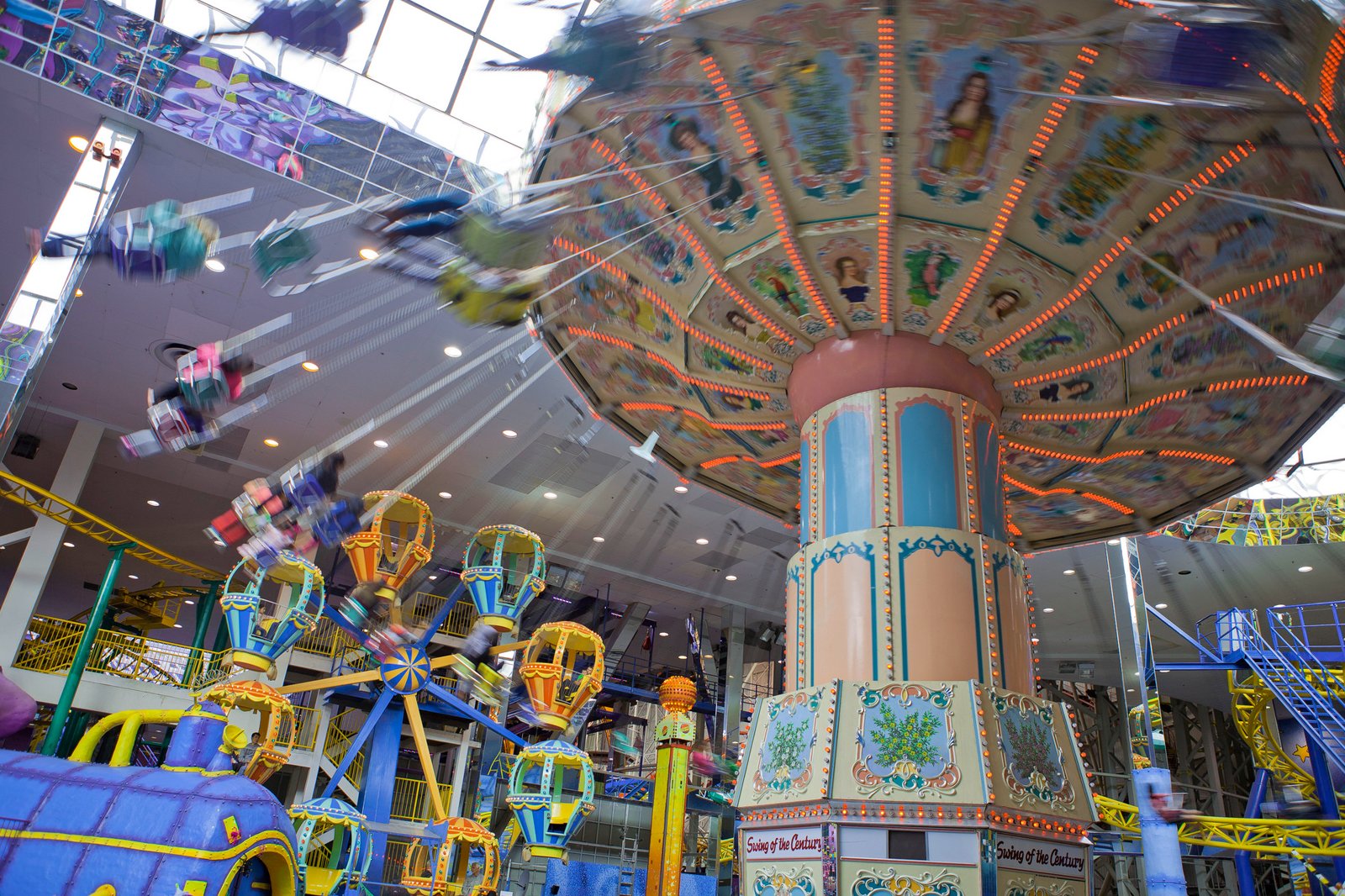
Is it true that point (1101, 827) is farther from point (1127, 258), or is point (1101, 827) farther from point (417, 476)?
point (1127, 258)

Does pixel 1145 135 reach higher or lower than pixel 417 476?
lower

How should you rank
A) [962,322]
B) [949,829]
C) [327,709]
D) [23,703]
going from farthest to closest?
[327,709] < [23,703] < [962,322] < [949,829]

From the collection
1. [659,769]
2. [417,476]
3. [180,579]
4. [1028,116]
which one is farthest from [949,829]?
[180,579]

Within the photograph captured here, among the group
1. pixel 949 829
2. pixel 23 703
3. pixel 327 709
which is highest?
pixel 327 709

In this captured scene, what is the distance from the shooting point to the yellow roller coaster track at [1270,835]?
51.4 ft

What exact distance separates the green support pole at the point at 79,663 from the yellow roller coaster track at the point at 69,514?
0.96 feet

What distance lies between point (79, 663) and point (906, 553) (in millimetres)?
15377

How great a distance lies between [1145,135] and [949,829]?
13.2ft

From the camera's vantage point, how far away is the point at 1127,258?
19.9 feet

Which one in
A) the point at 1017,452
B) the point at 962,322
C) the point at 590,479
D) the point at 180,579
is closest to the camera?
the point at 962,322

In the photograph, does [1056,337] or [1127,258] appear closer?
[1127,258]

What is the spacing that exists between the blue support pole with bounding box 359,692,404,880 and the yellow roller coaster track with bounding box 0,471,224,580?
5.92 m

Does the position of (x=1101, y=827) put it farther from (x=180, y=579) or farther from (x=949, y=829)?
(x=180, y=579)

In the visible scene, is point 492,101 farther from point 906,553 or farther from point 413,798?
point 413,798
